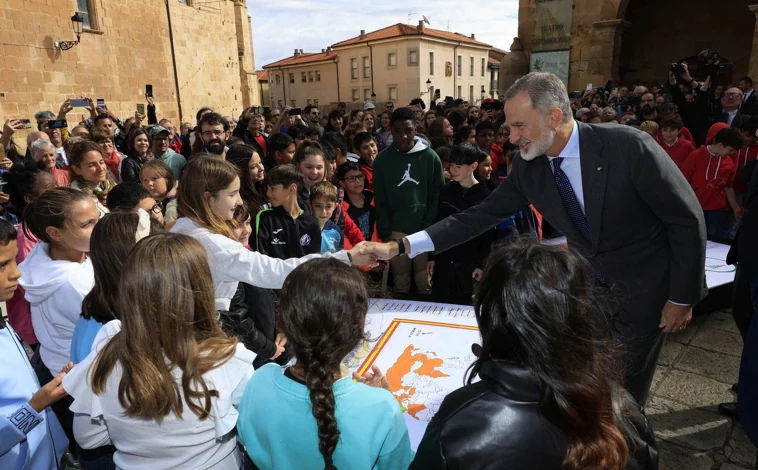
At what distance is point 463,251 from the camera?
12.7 ft

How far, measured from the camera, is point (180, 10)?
16094mm

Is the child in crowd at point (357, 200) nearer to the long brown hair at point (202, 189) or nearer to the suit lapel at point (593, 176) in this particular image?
the long brown hair at point (202, 189)

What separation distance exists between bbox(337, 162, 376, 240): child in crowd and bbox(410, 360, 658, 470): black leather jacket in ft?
10.9

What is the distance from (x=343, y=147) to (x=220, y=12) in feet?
53.9

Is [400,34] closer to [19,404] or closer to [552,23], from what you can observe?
[552,23]

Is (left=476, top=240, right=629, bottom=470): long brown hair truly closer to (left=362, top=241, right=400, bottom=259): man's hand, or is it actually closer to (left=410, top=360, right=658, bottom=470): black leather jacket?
(left=410, top=360, right=658, bottom=470): black leather jacket

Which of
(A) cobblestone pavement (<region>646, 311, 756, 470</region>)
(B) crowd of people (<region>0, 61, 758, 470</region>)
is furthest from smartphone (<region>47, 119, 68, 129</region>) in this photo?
(A) cobblestone pavement (<region>646, 311, 756, 470</region>)

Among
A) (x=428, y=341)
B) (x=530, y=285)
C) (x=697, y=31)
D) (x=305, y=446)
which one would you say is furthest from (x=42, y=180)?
(x=697, y=31)

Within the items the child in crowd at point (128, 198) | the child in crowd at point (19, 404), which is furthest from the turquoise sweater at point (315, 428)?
the child in crowd at point (128, 198)

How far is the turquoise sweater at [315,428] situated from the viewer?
1292mm

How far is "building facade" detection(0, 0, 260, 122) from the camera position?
10.4 m

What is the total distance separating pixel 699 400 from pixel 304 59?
5332 centimetres

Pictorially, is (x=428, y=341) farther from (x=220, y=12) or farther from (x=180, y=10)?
(x=220, y=12)

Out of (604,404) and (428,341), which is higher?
(604,404)
